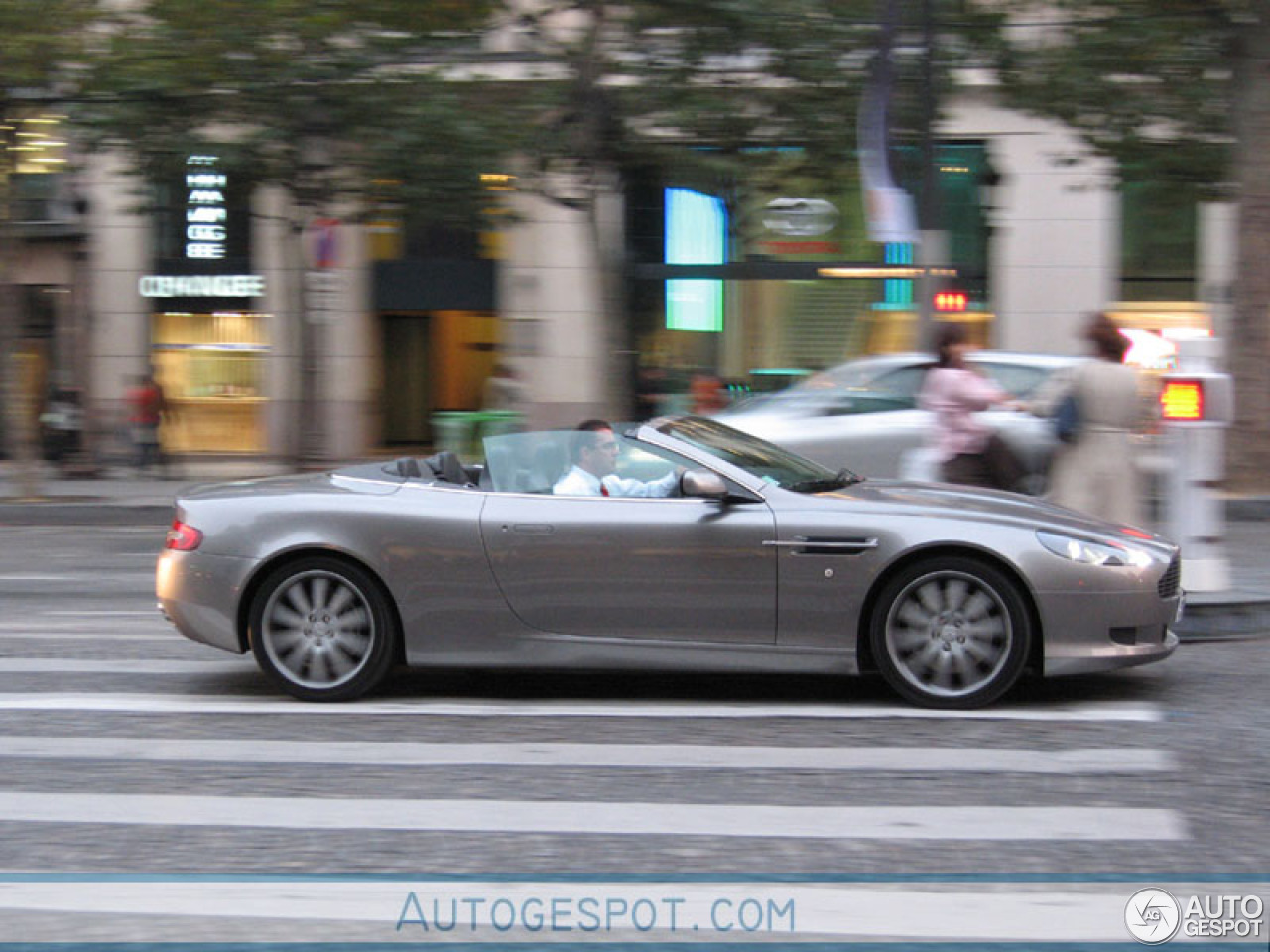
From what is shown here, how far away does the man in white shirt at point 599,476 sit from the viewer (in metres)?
7.05

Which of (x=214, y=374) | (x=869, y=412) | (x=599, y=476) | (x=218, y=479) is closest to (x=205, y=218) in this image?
(x=214, y=374)

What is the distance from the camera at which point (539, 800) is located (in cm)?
544

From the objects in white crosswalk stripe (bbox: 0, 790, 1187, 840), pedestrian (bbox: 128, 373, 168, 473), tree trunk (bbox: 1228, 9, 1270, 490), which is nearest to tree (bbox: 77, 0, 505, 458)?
pedestrian (bbox: 128, 373, 168, 473)

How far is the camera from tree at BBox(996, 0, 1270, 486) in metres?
17.2

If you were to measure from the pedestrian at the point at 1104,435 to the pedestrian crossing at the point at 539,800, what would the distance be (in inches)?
90.6

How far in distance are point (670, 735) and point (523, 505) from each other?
4.16ft

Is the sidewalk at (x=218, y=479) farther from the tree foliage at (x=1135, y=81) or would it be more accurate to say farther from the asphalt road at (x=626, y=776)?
the tree foliage at (x=1135, y=81)

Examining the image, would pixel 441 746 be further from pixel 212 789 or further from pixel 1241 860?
pixel 1241 860

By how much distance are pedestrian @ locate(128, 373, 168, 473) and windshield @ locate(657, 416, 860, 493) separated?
56.9ft

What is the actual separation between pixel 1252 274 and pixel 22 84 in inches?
548

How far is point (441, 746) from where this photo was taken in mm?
6246

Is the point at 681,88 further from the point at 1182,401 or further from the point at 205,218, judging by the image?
the point at 1182,401

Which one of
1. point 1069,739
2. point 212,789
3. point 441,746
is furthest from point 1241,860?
point 212,789

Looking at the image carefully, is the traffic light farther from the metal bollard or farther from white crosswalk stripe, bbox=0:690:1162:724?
white crosswalk stripe, bbox=0:690:1162:724
